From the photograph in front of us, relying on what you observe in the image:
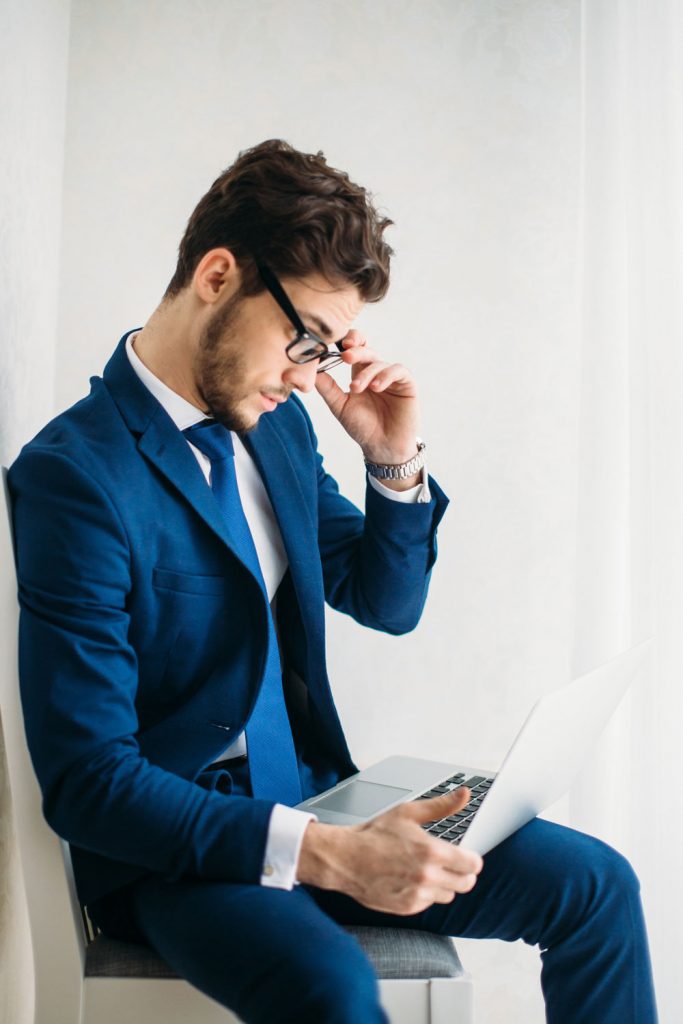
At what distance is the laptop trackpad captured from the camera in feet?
4.59

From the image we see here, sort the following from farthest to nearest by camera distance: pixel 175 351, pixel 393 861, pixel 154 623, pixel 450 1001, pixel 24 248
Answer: pixel 24 248
pixel 175 351
pixel 154 623
pixel 450 1001
pixel 393 861

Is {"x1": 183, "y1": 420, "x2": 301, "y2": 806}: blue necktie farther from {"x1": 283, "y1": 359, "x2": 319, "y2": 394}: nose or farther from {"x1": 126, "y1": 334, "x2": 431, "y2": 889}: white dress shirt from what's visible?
{"x1": 283, "y1": 359, "x2": 319, "y2": 394}: nose

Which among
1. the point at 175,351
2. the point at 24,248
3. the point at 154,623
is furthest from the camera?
the point at 24,248

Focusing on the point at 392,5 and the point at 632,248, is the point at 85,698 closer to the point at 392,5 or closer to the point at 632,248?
the point at 632,248

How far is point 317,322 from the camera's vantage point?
4.44 feet

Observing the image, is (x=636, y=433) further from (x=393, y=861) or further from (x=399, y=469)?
(x=393, y=861)

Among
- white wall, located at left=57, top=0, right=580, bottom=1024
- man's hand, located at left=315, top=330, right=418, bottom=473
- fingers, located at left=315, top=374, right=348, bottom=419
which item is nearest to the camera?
man's hand, located at left=315, top=330, right=418, bottom=473

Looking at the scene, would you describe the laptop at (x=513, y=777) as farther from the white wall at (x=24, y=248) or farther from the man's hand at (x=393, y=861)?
the white wall at (x=24, y=248)

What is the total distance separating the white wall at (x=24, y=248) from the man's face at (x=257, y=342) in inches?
14.8

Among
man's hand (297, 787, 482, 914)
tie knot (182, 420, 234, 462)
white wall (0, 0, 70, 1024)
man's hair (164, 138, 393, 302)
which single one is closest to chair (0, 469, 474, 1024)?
man's hand (297, 787, 482, 914)

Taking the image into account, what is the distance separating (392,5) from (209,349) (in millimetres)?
1099

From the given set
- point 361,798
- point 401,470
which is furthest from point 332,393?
point 361,798

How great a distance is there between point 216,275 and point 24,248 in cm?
46

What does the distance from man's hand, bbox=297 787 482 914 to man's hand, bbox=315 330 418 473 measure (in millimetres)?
656
